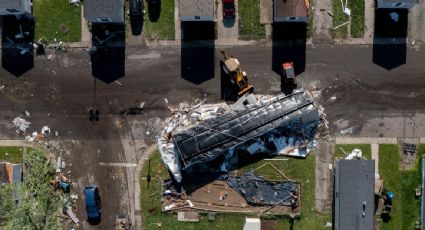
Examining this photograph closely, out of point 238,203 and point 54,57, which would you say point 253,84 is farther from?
point 54,57

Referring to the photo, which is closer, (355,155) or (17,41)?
(355,155)

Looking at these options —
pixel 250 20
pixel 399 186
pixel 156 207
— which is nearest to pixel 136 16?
pixel 250 20

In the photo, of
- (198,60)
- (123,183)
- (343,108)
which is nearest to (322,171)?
(343,108)

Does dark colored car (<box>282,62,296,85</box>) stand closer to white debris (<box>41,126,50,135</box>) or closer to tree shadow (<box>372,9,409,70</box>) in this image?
tree shadow (<box>372,9,409,70</box>)

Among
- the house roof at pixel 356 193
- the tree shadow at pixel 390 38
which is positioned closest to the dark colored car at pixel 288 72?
the tree shadow at pixel 390 38

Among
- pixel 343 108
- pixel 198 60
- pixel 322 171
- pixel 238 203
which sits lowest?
pixel 238 203

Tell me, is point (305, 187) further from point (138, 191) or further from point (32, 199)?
point (32, 199)
